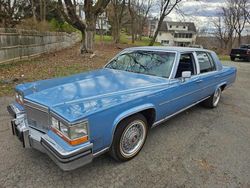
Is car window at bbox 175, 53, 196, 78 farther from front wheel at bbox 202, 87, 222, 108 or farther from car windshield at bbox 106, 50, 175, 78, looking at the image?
front wheel at bbox 202, 87, 222, 108

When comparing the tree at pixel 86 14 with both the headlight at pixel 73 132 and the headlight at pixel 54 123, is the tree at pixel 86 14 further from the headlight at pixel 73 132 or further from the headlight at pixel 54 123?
the headlight at pixel 73 132

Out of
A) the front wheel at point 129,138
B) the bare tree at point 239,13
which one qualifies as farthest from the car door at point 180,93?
the bare tree at point 239,13

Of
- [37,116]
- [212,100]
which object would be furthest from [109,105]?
[212,100]

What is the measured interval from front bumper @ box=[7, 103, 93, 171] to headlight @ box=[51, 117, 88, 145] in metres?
0.06

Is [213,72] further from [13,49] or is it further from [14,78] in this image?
[13,49]

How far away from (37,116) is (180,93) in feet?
7.96

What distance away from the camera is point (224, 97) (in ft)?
20.9

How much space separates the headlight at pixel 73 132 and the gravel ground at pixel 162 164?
67 cm

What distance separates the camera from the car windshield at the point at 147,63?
3.67 meters

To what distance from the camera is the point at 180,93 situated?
3609 millimetres

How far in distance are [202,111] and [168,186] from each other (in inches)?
119

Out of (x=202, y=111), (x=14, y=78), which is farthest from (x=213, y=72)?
(x=14, y=78)

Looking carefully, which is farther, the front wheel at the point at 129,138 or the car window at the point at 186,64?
the car window at the point at 186,64

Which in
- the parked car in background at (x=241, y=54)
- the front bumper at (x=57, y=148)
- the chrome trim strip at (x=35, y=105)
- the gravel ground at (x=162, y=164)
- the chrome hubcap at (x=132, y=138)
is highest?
the parked car in background at (x=241, y=54)
